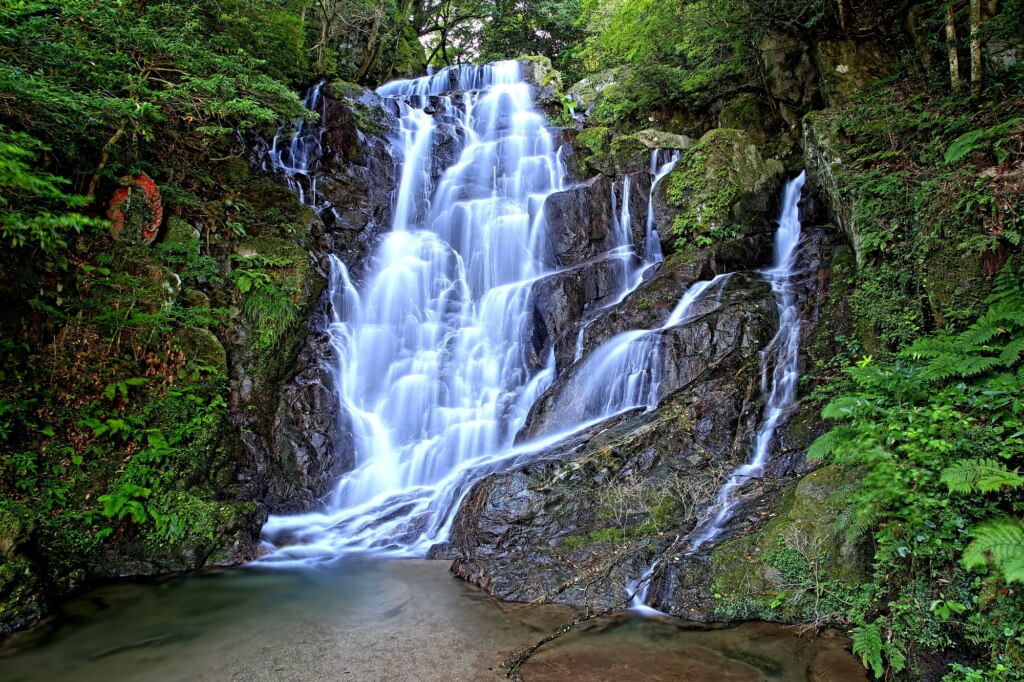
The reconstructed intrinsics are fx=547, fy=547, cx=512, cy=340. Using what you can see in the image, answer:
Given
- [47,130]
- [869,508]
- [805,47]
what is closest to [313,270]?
[47,130]

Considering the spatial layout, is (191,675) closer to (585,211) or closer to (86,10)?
(86,10)

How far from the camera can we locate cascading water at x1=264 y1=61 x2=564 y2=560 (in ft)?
28.2

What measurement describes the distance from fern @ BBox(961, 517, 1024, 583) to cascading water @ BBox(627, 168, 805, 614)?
245 centimetres

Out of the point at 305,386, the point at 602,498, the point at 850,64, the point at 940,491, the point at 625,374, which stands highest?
the point at 850,64

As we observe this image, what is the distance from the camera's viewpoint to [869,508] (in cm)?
423

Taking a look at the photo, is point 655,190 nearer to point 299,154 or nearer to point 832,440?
point 299,154

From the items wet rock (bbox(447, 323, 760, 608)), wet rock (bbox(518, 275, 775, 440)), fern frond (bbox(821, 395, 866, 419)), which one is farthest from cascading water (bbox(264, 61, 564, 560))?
fern frond (bbox(821, 395, 866, 419))

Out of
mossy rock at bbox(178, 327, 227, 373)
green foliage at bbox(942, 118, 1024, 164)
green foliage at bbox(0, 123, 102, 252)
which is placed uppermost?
green foliage at bbox(0, 123, 102, 252)

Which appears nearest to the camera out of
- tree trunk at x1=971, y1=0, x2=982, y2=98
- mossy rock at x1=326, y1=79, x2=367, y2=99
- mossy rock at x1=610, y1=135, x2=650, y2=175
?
tree trunk at x1=971, y1=0, x2=982, y2=98

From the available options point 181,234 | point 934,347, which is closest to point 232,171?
point 181,234

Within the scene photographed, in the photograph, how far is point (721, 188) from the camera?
12.0 m

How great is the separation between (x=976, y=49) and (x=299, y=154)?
13.9 metres

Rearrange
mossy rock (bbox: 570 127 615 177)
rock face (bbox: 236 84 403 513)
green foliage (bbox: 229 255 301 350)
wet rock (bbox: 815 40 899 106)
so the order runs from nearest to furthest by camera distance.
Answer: rock face (bbox: 236 84 403 513) → green foliage (bbox: 229 255 301 350) → wet rock (bbox: 815 40 899 106) → mossy rock (bbox: 570 127 615 177)

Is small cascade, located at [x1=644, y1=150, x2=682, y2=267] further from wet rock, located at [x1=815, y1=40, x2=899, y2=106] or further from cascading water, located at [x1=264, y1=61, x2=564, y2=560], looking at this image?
wet rock, located at [x1=815, y1=40, x2=899, y2=106]
